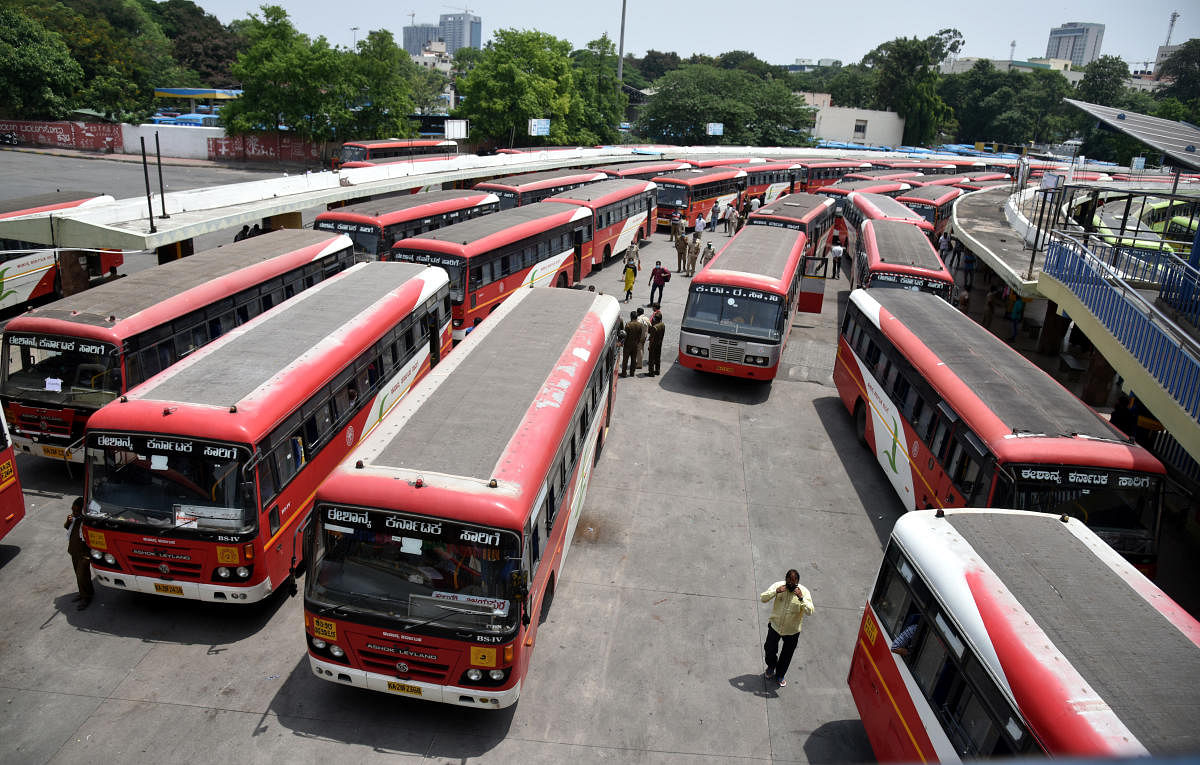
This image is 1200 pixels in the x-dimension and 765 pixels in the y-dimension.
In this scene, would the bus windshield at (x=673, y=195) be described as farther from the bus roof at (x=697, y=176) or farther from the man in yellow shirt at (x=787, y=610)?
Answer: the man in yellow shirt at (x=787, y=610)

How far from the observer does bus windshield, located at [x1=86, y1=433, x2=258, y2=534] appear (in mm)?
8109

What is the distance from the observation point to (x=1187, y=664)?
503 centimetres

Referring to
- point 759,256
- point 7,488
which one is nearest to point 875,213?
point 759,256

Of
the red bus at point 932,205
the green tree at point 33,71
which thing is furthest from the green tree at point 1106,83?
the green tree at point 33,71

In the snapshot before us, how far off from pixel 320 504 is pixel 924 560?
5.26 meters

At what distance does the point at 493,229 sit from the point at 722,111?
189 feet

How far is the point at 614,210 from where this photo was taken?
27.5 meters

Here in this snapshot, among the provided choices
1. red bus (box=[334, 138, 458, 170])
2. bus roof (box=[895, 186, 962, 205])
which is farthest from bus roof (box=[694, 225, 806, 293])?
red bus (box=[334, 138, 458, 170])

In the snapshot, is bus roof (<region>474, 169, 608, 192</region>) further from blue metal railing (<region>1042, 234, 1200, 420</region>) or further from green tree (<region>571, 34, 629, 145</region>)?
green tree (<region>571, 34, 629, 145</region>)

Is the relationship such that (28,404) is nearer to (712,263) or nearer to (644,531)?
(644,531)

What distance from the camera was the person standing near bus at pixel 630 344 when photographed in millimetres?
17547

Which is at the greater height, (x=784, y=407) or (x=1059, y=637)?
(x=1059, y=637)

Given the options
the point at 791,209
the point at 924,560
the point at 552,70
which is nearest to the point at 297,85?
the point at 552,70

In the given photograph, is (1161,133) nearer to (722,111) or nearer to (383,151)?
(383,151)
